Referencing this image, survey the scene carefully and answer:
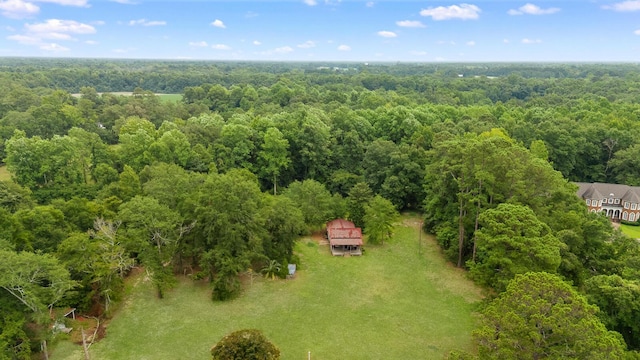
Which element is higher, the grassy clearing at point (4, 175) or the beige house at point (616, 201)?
the grassy clearing at point (4, 175)

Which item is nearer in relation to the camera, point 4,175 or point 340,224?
point 340,224

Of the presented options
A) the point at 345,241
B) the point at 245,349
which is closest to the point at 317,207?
the point at 345,241

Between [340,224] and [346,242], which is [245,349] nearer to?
[346,242]

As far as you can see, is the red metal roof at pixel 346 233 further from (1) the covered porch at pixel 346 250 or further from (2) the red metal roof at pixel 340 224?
(2) the red metal roof at pixel 340 224

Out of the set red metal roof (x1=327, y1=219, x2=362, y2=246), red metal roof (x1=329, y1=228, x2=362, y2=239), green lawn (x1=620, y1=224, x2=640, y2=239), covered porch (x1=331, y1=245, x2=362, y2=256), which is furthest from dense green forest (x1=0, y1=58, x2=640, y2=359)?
green lawn (x1=620, y1=224, x2=640, y2=239)

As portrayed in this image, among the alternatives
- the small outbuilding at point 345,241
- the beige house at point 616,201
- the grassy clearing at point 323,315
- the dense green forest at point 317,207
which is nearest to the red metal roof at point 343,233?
the small outbuilding at point 345,241

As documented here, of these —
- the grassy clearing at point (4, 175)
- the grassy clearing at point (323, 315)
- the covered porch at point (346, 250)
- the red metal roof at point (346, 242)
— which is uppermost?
the grassy clearing at point (4, 175)
